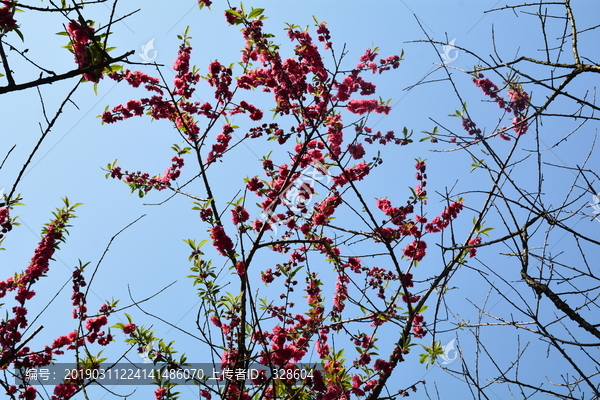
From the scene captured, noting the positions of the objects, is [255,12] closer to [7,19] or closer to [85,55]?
[85,55]

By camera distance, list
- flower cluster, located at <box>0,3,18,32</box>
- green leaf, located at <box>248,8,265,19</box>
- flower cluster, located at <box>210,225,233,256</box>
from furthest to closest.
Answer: green leaf, located at <box>248,8,265,19</box>, flower cluster, located at <box>210,225,233,256</box>, flower cluster, located at <box>0,3,18,32</box>

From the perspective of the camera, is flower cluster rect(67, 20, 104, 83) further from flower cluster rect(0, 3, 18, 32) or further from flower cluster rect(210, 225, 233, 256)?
flower cluster rect(210, 225, 233, 256)

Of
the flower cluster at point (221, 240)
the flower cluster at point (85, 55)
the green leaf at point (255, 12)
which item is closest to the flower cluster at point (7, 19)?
the flower cluster at point (85, 55)

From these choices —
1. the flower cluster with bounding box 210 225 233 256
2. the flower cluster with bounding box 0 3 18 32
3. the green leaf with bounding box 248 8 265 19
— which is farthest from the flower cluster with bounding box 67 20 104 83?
the green leaf with bounding box 248 8 265 19

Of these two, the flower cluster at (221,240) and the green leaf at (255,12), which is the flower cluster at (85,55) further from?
the green leaf at (255,12)

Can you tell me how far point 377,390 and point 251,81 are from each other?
3.71m

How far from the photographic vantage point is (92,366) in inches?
158

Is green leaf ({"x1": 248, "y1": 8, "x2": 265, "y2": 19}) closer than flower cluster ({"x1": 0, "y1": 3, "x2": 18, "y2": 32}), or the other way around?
flower cluster ({"x1": 0, "y1": 3, "x2": 18, "y2": 32})

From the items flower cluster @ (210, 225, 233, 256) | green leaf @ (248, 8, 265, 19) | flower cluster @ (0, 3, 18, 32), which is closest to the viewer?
flower cluster @ (0, 3, 18, 32)

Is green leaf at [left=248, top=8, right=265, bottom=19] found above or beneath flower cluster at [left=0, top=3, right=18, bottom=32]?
above

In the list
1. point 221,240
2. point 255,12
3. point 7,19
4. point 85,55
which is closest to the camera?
point 7,19

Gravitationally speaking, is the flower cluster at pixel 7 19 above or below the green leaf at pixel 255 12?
below

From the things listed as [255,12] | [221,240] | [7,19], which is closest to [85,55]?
[7,19]

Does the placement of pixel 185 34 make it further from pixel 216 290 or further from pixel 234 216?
pixel 216 290
